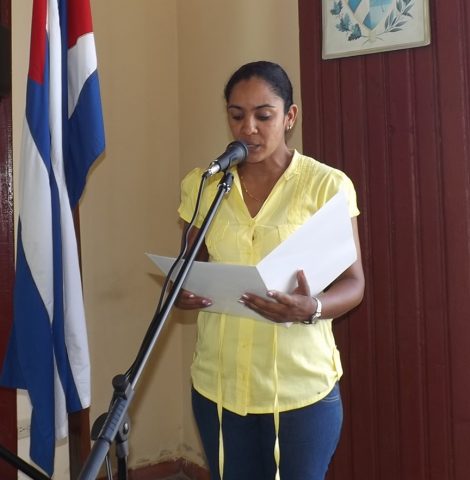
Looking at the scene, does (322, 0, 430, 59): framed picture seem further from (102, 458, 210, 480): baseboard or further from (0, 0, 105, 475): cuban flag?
(102, 458, 210, 480): baseboard

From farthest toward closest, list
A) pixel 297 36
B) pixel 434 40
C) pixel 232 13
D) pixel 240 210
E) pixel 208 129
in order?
pixel 208 129 → pixel 232 13 → pixel 297 36 → pixel 434 40 → pixel 240 210

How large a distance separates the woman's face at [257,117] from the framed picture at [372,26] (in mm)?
575

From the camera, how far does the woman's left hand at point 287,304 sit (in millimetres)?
1320

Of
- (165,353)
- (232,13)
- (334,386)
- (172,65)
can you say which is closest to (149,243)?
(165,353)

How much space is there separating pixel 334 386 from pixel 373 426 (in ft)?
1.94

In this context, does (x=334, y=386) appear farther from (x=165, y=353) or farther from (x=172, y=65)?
(x=172, y=65)

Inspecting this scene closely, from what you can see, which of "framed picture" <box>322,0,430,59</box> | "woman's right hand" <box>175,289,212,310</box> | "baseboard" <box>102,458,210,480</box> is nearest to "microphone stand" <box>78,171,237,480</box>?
"woman's right hand" <box>175,289,212,310</box>

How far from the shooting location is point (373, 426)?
1.99m

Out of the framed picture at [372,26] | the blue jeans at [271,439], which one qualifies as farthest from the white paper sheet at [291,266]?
the framed picture at [372,26]

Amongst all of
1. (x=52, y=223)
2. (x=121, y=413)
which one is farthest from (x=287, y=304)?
(x=52, y=223)

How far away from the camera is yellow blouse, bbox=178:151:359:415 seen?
4.73 feet

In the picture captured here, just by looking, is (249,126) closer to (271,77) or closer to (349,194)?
(271,77)

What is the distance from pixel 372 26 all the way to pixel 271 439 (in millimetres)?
1286

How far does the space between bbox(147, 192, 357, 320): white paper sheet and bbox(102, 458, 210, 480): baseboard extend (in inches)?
58.9
